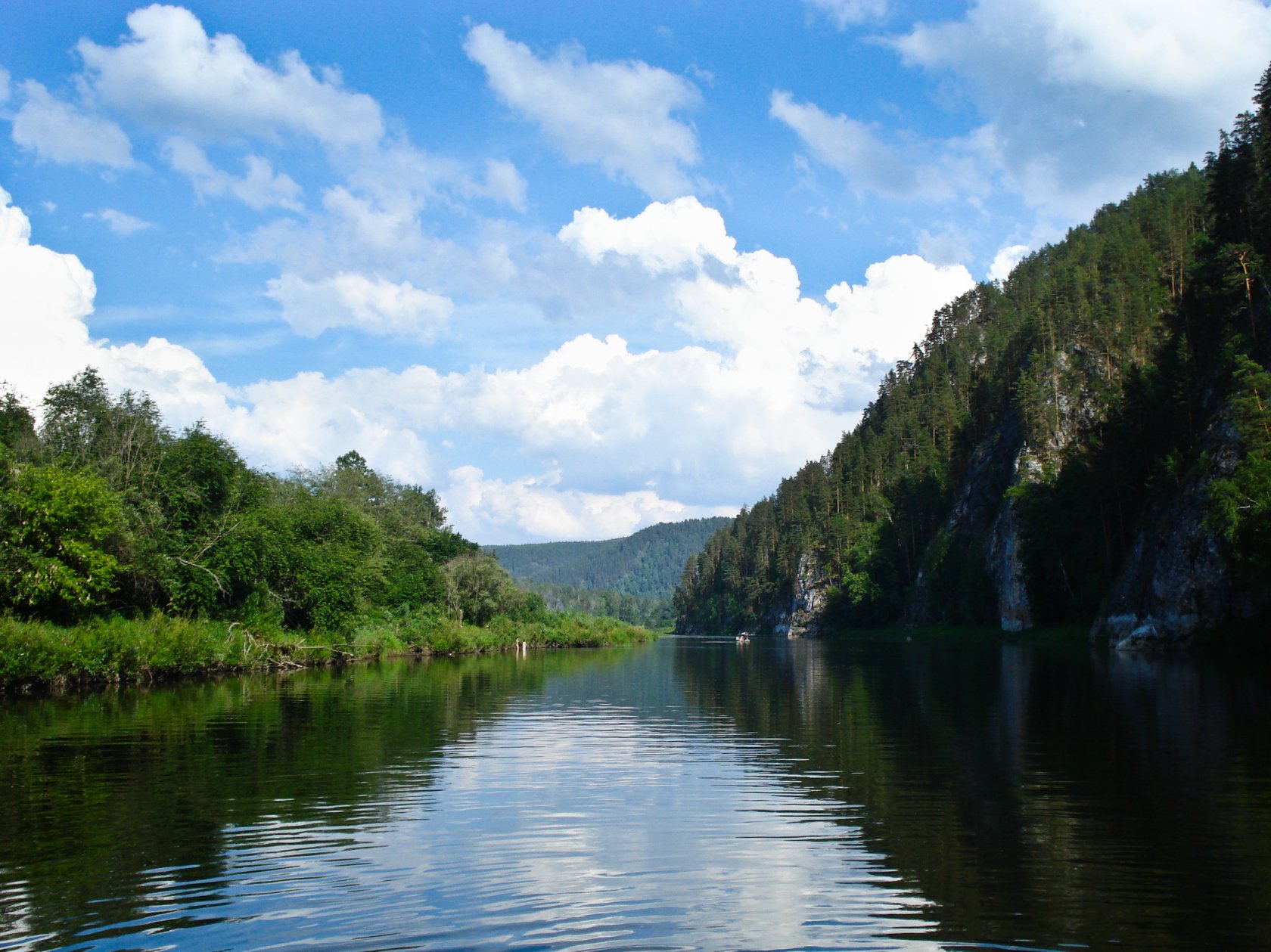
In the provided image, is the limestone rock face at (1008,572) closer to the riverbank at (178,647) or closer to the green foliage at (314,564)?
the riverbank at (178,647)

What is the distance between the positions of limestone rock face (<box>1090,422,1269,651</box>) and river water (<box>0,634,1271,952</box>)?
33.9 m

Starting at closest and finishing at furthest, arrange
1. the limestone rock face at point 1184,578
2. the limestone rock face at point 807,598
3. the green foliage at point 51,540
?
the green foliage at point 51,540, the limestone rock face at point 1184,578, the limestone rock face at point 807,598

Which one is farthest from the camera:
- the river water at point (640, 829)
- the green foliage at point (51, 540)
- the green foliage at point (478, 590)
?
the green foliage at point (478, 590)

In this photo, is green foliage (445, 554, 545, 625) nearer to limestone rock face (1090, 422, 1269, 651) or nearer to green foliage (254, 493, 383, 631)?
green foliage (254, 493, 383, 631)

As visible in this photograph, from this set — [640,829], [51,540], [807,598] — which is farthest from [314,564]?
[807,598]

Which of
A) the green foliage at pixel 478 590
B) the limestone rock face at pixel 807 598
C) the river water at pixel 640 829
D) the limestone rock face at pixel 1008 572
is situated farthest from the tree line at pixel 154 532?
the limestone rock face at pixel 807 598

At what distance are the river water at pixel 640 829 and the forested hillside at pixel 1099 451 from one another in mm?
35592

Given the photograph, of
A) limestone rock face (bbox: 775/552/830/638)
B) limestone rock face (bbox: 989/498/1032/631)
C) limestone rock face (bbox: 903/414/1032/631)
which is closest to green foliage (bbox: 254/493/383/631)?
limestone rock face (bbox: 989/498/1032/631)

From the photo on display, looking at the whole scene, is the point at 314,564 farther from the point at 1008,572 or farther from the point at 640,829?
the point at 1008,572

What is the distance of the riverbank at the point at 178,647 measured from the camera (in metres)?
39.5

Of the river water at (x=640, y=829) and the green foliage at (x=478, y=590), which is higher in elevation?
the green foliage at (x=478, y=590)

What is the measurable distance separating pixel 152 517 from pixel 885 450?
15850 cm

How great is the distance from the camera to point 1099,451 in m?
91.7

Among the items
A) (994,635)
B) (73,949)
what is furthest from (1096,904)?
(994,635)
